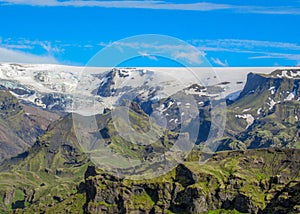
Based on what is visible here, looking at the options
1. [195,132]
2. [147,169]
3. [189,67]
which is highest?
[189,67]

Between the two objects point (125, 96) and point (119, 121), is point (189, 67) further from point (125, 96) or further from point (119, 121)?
point (125, 96)

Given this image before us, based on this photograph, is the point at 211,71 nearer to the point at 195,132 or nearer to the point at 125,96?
the point at 195,132

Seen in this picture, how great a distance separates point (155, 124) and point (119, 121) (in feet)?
25.1

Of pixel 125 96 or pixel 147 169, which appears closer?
pixel 125 96

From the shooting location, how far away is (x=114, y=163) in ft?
486

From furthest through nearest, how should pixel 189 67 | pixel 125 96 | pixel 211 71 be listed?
pixel 125 96, pixel 211 71, pixel 189 67

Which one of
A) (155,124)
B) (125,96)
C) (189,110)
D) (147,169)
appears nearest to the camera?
(189,110)

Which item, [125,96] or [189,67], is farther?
[125,96]

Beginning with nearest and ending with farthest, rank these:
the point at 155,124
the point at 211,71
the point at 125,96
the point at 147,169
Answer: the point at 211,71 → the point at 155,124 → the point at 125,96 → the point at 147,169

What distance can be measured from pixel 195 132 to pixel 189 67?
17448 mm

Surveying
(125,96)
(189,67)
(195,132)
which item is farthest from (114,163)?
(189,67)

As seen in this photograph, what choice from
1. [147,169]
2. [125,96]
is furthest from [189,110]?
[147,169]

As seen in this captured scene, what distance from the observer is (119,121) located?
125 meters

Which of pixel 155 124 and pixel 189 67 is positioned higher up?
pixel 189 67
